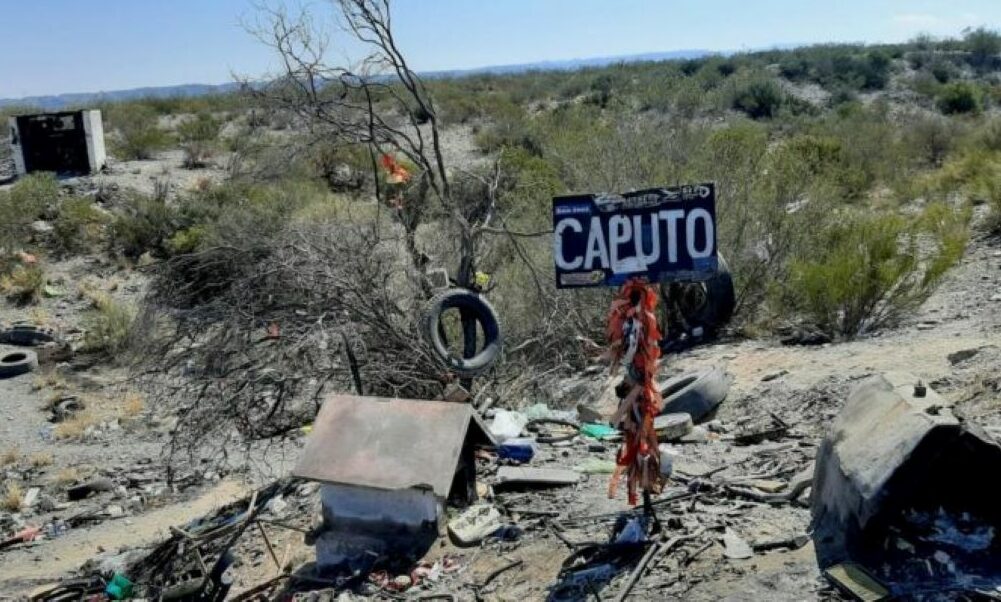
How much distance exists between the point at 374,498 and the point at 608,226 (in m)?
2.12

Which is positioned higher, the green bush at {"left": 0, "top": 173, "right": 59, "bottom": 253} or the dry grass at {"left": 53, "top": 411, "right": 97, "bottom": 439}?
the green bush at {"left": 0, "top": 173, "right": 59, "bottom": 253}

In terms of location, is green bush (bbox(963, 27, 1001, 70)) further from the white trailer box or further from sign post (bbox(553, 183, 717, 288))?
sign post (bbox(553, 183, 717, 288))

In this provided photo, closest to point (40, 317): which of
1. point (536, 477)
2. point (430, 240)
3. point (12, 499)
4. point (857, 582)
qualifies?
point (12, 499)

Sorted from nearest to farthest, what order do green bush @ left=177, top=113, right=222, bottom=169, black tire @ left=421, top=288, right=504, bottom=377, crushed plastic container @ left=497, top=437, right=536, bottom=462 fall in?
crushed plastic container @ left=497, top=437, right=536, bottom=462 < black tire @ left=421, top=288, right=504, bottom=377 < green bush @ left=177, top=113, right=222, bottom=169

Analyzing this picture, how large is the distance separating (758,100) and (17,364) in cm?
2680

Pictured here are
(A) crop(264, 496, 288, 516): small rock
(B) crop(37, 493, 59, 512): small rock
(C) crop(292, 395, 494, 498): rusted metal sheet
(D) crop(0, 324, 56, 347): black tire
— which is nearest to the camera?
(C) crop(292, 395, 494, 498): rusted metal sheet

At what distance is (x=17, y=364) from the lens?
15.8 metres

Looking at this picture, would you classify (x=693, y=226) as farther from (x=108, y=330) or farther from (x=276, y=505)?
(x=108, y=330)

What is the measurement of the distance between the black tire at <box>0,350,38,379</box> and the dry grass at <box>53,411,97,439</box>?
2.75 m

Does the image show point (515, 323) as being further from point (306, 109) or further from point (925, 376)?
point (925, 376)

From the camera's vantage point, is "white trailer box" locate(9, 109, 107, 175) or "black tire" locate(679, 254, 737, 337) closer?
"black tire" locate(679, 254, 737, 337)

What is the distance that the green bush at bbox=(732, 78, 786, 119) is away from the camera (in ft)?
112

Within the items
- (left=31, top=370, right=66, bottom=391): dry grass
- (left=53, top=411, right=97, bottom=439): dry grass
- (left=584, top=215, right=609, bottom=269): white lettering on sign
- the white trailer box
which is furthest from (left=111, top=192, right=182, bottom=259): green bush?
(left=584, top=215, right=609, bottom=269): white lettering on sign

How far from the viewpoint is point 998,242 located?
14086mm
